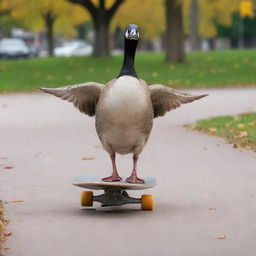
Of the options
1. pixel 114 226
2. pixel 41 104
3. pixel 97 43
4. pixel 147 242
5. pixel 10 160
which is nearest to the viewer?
pixel 147 242

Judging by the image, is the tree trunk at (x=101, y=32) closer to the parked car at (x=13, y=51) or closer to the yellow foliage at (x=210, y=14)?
the yellow foliage at (x=210, y=14)

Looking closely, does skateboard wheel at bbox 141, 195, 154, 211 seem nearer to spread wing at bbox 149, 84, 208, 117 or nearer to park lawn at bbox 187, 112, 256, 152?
spread wing at bbox 149, 84, 208, 117

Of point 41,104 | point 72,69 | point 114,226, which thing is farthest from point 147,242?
point 72,69

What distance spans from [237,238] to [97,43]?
29.5 metres

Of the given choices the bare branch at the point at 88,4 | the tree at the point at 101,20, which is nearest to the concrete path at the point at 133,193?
the bare branch at the point at 88,4

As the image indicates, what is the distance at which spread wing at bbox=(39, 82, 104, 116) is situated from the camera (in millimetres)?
8539

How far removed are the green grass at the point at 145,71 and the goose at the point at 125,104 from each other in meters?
16.4

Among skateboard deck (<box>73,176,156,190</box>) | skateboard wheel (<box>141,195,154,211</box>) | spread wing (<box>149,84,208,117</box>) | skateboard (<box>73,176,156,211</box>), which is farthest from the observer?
spread wing (<box>149,84,208,117</box>)

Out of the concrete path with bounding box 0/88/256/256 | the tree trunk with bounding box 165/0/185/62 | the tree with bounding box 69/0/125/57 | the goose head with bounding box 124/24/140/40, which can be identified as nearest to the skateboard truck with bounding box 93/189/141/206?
the concrete path with bounding box 0/88/256/256

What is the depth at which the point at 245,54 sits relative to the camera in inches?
1478

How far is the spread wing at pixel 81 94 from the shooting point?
854 cm

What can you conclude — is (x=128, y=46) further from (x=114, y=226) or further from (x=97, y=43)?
(x=97, y=43)

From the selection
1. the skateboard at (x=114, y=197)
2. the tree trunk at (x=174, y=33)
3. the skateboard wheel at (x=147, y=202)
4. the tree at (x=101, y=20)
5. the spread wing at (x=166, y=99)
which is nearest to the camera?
the skateboard at (x=114, y=197)

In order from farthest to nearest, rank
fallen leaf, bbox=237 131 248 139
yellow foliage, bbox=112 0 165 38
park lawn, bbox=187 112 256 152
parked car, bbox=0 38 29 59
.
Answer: yellow foliage, bbox=112 0 165 38 < parked car, bbox=0 38 29 59 < fallen leaf, bbox=237 131 248 139 < park lawn, bbox=187 112 256 152
